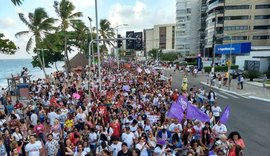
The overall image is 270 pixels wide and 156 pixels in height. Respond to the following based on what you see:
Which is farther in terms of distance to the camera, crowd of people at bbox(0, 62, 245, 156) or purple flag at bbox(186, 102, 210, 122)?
purple flag at bbox(186, 102, 210, 122)

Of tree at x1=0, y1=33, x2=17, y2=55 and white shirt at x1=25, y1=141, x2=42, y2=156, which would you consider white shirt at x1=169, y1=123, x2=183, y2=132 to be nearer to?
white shirt at x1=25, y1=141, x2=42, y2=156

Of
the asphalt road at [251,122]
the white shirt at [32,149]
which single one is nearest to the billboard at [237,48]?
the asphalt road at [251,122]

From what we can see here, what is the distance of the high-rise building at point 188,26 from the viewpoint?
333ft

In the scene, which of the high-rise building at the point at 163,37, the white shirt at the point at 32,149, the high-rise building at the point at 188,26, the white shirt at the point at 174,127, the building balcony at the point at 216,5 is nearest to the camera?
→ the white shirt at the point at 32,149

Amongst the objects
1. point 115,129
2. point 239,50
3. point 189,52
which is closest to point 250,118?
point 115,129

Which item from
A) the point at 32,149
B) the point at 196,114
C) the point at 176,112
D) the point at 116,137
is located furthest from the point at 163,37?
the point at 32,149

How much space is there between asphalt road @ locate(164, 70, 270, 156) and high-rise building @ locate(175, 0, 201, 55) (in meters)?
79.2

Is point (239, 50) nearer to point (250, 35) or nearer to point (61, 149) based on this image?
point (250, 35)

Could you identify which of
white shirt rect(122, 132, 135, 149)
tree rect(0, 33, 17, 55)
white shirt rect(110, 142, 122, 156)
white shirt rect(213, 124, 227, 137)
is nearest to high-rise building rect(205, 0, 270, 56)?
tree rect(0, 33, 17, 55)

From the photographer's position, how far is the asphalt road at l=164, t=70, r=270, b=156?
1130cm

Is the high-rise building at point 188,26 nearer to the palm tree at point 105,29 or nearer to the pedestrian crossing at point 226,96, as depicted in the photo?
the palm tree at point 105,29

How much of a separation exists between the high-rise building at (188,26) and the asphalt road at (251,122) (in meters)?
79.2

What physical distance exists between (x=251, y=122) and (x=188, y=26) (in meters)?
92.0

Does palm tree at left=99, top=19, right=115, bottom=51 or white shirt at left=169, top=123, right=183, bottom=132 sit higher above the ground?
palm tree at left=99, top=19, right=115, bottom=51
